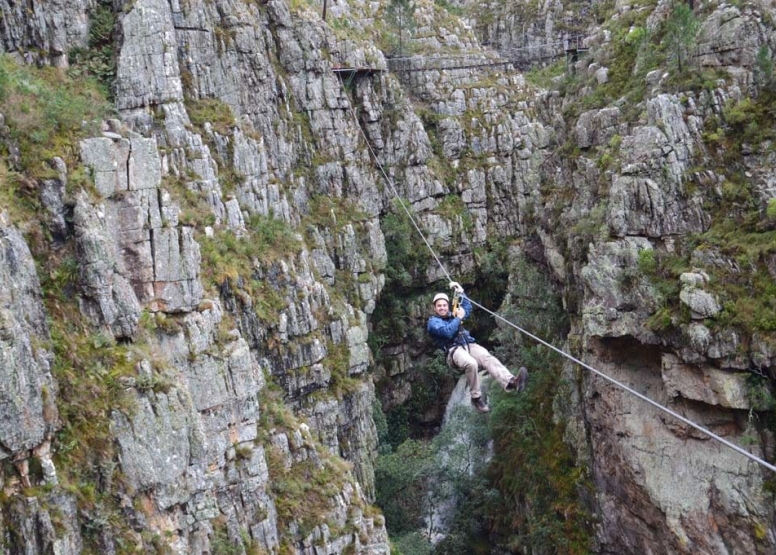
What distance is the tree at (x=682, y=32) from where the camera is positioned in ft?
84.1

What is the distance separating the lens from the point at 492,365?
14812 millimetres

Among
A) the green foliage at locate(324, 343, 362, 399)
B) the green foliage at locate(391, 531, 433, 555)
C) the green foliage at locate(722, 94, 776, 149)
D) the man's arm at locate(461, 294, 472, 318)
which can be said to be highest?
the green foliage at locate(722, 94, 776, 149)

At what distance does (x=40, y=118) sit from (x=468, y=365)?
13349 millimetres

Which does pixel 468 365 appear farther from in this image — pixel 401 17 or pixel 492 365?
pixel 401 17

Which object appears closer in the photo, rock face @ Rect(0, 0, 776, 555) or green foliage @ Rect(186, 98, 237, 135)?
rock face @ Rect(0, 0, 776, 555)

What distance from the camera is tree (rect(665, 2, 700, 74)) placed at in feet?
84.1

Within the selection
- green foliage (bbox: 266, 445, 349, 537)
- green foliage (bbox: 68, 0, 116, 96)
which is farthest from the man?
green foliage (bbox: 68, 0, 116, 96)

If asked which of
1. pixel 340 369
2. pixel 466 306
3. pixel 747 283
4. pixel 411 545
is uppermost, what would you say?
pixel 466 306

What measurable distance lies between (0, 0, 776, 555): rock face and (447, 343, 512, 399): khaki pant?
8039mm

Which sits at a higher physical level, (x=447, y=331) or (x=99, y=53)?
(x=99, y=53)

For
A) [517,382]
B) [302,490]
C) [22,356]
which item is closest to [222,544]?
[302,490]

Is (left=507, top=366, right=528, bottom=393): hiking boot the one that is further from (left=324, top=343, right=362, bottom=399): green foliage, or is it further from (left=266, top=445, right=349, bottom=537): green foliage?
(left=324, top=343, right=362, bottom=399): green foliage

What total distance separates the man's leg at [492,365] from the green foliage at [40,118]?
11506mm

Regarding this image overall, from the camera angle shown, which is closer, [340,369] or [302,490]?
[302,490]
